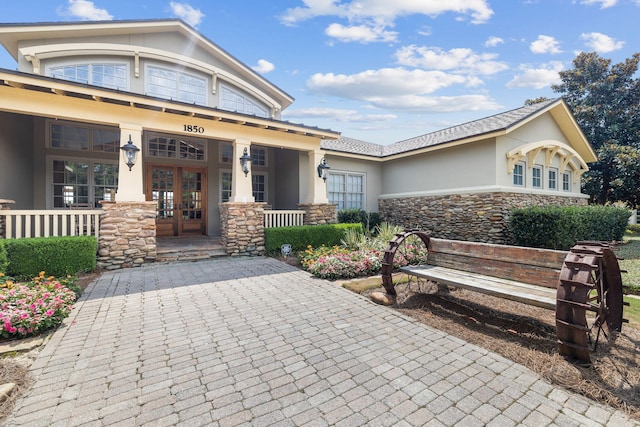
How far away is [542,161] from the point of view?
38.4 feet

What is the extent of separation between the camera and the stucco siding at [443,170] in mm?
10141

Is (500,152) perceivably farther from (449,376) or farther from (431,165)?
(449,376)

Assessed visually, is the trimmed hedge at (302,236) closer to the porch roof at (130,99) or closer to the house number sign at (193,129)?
the porch roof at (130,99)

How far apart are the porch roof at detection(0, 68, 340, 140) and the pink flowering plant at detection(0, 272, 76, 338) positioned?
4570 mm

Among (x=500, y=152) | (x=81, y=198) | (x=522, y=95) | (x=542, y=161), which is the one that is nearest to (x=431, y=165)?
(x=500, y=152)

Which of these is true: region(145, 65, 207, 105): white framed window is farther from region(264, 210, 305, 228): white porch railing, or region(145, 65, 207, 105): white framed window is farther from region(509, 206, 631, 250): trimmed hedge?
region(509, 206, 631, 250): trimmed hedge

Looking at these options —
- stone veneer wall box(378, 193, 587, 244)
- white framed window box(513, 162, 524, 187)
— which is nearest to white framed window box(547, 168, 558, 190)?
stone veneer wall box(378, 193, 587, 244)

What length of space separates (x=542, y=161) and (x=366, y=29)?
8.85m

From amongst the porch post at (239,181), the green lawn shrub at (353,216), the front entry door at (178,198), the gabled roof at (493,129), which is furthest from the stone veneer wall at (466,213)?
the front entry door at (178,198)

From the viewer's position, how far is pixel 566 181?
13.3m

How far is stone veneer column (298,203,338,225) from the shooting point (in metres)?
10.2

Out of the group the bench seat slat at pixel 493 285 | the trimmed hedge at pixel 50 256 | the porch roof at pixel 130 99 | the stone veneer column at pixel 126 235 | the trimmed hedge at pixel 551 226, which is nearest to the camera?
the bench seat slat at pixel 493 285

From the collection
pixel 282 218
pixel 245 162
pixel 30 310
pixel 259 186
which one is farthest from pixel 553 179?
pixel 30 310

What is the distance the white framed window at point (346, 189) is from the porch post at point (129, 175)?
6.88 m
